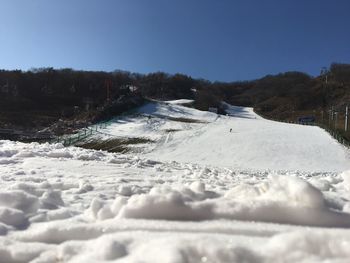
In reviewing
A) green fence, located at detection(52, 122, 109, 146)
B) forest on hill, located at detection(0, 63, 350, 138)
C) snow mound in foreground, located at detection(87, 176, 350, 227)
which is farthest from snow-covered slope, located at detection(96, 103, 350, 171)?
snow mound in foreground, located at detection(87, 176, 350, 227)

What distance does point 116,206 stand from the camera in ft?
15.0

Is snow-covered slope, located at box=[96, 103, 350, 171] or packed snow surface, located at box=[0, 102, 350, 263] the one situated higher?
packed snow surface, located at box=[0, 102, 350, 263]

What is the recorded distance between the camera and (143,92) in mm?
113875

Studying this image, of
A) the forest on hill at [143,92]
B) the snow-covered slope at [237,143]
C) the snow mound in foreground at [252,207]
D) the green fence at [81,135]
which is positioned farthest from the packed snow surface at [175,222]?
the forest on hill at [143,92]

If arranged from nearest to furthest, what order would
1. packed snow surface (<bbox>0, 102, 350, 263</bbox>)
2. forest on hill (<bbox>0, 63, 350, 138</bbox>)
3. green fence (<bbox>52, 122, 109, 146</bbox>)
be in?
packed snow surface (<bbox>0, 102, 350, 263</bbox>)
green fence (<bbox>52, 122, 109, 146</bbox>)
forest on hill (<bbox>0, 63, 350, 138</bbox>)

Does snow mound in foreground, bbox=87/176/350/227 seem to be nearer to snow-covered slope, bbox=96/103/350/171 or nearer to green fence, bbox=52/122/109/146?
snow-covered slope, bbox=96/103/350/171

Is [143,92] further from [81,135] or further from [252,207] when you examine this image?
[252,207]

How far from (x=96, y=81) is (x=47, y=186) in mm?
107848

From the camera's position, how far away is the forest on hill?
87750 millimetres

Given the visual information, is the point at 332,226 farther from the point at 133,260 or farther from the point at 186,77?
the point at 186,77

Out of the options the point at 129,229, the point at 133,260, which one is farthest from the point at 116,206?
the point at 133,260

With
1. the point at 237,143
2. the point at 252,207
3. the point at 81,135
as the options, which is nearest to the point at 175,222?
the point at 252,207

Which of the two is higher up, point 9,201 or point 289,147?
point 9,201

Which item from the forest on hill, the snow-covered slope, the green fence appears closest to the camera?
the snow-covered slope
